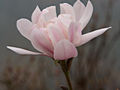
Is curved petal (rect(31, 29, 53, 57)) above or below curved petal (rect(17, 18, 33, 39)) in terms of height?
below

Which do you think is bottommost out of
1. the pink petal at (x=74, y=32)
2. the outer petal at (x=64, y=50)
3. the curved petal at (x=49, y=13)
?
the outer petal at (x=64, y=50)

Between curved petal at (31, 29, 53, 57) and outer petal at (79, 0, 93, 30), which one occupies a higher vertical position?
outer petal at (79, 0, 93, 30)

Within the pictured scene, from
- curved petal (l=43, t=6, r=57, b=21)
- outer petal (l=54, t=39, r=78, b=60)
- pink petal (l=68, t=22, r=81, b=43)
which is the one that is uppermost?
curved petal (l=43, t=6, r=57, b=21)

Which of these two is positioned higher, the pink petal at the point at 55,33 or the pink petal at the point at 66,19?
the pink petal at the point at 66,19
